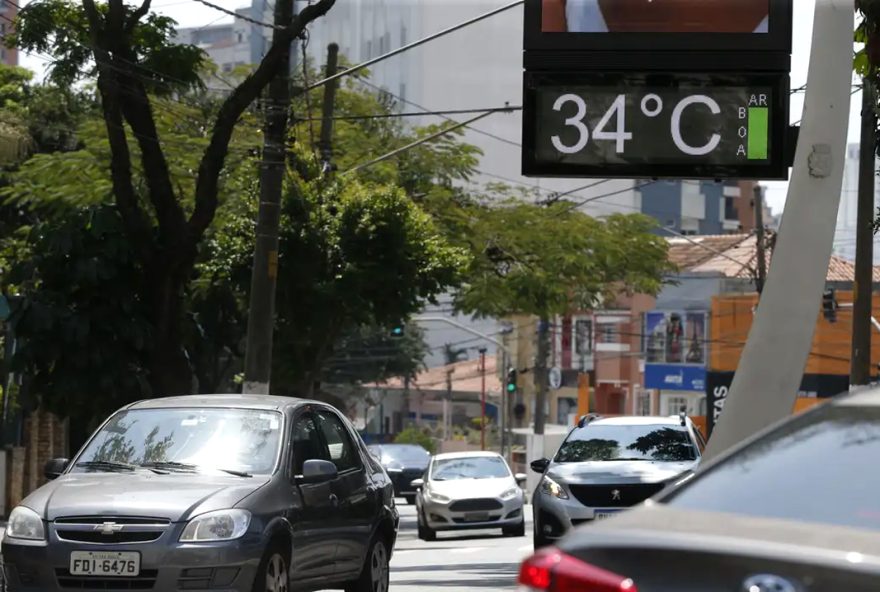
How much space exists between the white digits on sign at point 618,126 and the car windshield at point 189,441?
3.19 m

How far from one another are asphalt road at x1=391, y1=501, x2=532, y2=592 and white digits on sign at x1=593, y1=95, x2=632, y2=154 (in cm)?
430

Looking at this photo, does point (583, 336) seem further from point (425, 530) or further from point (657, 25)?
point (657, 25)

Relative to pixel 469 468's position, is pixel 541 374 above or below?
below

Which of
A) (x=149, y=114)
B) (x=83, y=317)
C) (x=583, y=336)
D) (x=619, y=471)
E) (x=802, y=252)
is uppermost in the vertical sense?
(x=149, y=114)

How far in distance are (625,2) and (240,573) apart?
5.25 meters

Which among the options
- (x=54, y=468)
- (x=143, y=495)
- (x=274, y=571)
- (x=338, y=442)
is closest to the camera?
(x=143, y=495)

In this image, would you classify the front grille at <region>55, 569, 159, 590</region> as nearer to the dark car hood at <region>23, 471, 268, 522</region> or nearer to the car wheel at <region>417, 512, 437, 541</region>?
the dark car hood at <region>23, 471, 268, 522</region>

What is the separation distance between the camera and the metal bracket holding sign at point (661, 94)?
12.6 m

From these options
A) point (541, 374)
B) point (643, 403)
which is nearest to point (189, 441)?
point (541, 374)

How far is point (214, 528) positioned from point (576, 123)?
4.37 metres

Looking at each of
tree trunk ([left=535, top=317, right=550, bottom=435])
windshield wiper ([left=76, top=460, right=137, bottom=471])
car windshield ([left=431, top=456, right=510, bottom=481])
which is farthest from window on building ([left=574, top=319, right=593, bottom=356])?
windshield wiper ([left=76, top=460, right=137, bottom=471])

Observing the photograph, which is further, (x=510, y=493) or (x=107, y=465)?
Result: (x=510, y=493)

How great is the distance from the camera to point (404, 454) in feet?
148

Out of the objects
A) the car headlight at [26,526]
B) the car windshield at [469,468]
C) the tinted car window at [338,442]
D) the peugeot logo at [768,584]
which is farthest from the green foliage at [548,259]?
the peugeot logo at [768,584]
